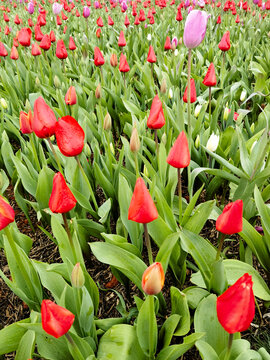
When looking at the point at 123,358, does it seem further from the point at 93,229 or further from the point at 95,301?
the point at 93,229

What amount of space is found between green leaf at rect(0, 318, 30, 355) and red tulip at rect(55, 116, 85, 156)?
2.02ft

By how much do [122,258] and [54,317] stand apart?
1.72 ft

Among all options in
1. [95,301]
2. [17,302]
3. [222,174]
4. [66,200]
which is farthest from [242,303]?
[17,302]

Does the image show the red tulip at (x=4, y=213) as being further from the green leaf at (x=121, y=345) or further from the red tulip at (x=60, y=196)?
the green leaf at (x=121, y=345)

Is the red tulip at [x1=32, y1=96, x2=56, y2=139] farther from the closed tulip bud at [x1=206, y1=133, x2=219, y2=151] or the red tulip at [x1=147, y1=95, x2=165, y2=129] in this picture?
the closed tulip bud at [x1=206, y1=133, x2=219, y2=151]

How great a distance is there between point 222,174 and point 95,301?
2.68 feet

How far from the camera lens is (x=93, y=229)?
1663 millimetres

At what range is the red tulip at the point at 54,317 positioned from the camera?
2.39 ft

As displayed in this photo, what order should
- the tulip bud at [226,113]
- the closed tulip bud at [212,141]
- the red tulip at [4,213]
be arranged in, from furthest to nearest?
1. the tulip bud at [226,113]
2. the closed tulip bud at [212,141]
3. the red tulip at [4,213]

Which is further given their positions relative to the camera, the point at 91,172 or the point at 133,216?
the point at 91,172

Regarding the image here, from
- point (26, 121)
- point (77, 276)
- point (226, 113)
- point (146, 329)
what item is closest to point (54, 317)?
point (77, 276)

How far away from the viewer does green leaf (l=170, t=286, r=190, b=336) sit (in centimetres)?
112

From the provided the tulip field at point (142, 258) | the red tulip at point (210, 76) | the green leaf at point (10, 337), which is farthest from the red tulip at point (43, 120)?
the red tulip at point (210, 76)

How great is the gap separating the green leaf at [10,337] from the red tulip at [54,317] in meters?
0.44
